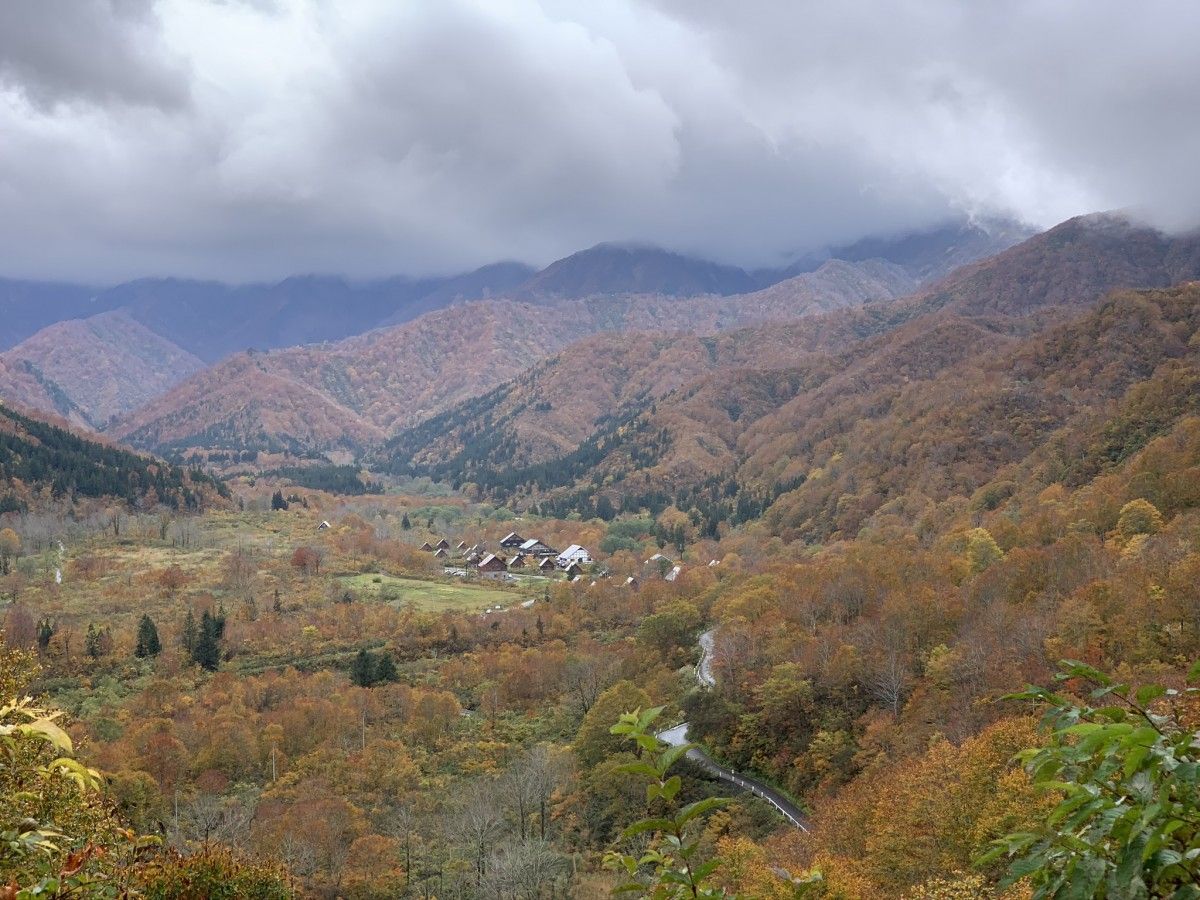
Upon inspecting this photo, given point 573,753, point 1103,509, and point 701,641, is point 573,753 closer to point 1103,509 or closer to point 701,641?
point 701,641

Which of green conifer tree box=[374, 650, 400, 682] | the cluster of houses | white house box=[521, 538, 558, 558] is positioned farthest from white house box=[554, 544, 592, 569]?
green conifer tree box=[374, 650, 400, 682]

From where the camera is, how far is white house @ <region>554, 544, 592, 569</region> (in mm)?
130613

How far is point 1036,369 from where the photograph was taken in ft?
443

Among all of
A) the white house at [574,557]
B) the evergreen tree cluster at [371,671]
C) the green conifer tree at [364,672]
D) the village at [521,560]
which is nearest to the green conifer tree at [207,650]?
the evergreen tree cluster at [371,671]

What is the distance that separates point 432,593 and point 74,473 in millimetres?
87168

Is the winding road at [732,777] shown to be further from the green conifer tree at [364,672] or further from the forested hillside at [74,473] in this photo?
the forested hillside at [74,473]

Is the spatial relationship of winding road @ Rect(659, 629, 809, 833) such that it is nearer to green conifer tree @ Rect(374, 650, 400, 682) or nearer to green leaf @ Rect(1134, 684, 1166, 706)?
green conifer tree @ Rect(374, 650, 400, 682)

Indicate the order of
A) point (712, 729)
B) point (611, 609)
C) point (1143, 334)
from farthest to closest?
1. point (1143, 334)
2. point (611, 609)
3. point (712, 729)

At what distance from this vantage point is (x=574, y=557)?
132 m

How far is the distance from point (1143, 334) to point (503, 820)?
126068 mm

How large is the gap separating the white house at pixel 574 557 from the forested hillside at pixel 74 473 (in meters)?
69.9

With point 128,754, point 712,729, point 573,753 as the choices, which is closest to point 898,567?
point 712,729

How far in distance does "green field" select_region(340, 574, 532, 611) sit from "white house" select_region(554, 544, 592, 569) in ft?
66.9

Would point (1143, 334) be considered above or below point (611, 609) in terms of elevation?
above
